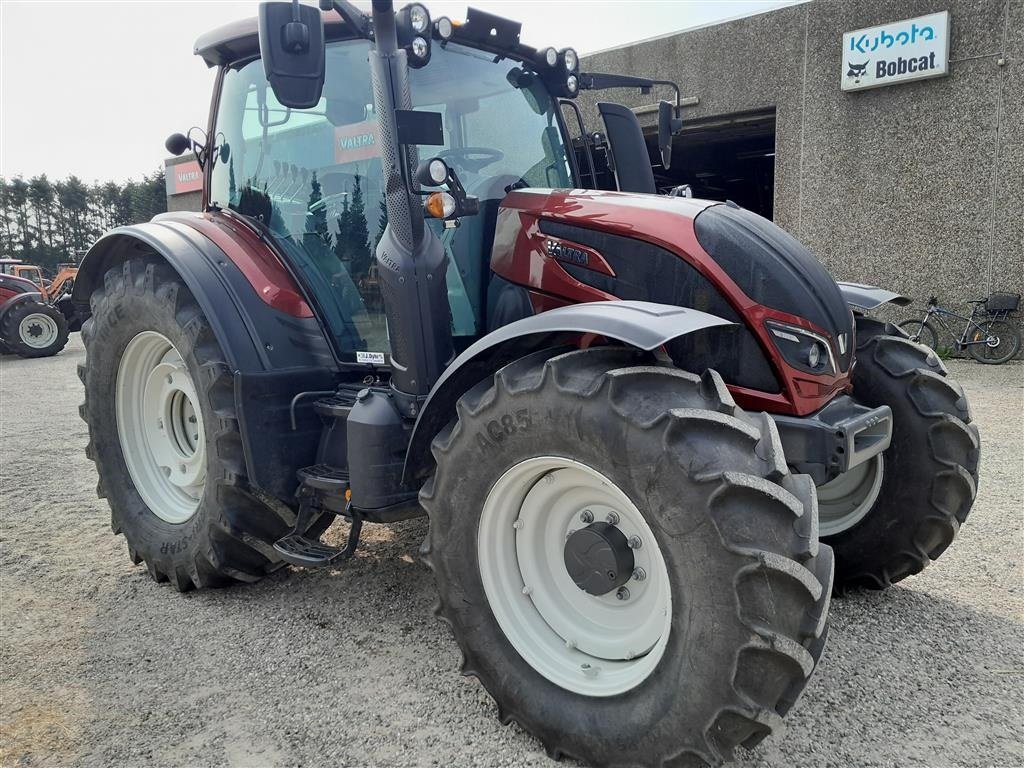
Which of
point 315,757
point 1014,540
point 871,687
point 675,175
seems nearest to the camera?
point 315,757

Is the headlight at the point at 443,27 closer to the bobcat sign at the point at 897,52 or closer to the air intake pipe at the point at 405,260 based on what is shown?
the air intake pipe at the point at 405,260

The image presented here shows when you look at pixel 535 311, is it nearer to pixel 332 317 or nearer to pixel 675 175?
pixel 332 317

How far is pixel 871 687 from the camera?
2.58 meters

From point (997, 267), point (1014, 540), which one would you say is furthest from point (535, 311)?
point (997, 267)

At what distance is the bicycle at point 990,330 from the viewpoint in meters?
9.93

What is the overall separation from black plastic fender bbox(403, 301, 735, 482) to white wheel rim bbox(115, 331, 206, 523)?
1.51m

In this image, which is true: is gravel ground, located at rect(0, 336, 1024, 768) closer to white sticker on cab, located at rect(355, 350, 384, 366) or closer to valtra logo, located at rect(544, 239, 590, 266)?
white sticker on cab, located at rect(355, 350, 384, 366)

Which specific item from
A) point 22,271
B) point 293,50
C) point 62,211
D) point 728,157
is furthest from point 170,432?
point 62,211

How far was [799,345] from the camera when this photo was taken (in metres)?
2.49

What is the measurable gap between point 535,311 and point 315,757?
1.63m

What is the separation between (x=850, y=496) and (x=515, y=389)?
6.03 feet

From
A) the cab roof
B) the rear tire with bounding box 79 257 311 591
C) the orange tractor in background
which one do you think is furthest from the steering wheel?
the orange tractor in background

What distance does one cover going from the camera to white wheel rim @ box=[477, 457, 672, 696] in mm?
2232

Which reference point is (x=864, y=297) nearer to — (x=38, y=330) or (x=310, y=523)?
(x=310, y=523)
